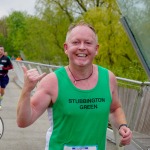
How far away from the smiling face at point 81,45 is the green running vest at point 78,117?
0.46 ft

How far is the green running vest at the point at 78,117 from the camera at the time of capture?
2.55 meters

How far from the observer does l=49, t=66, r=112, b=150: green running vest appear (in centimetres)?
255

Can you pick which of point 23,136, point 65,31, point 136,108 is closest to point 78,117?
point 136,108

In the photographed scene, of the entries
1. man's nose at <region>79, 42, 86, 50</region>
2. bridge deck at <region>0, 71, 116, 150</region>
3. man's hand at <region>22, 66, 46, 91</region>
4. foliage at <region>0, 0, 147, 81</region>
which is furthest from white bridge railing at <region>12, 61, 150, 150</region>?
foliage at <region>0, 0, 147, 81</region>

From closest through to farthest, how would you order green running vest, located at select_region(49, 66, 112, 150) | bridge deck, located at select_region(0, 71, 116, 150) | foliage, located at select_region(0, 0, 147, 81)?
green running vest, located at select_region(49, 66, 112, 150) < bridge deck, located at select_region(0, 71, 116, 150) < foliage, located at select_region(0, 0, 147, 81)

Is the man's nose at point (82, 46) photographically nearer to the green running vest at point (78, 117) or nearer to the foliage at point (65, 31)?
the green running vest at point (78, 117)

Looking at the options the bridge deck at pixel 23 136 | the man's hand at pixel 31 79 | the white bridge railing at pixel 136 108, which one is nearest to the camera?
the man's hand at pixel 31 79

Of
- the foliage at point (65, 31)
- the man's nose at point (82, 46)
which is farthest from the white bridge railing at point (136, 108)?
the foliage at point (65, 31)

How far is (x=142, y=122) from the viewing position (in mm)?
6496

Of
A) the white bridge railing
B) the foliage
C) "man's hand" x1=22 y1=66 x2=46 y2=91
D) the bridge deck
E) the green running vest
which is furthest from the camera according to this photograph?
the foliage

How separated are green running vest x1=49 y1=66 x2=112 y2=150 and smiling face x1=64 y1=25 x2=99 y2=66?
0.46 feet

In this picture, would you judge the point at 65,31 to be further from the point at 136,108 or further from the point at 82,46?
the point at 82,46

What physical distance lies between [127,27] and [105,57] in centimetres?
2261

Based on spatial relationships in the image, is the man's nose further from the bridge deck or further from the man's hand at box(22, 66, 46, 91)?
the bridge deck
